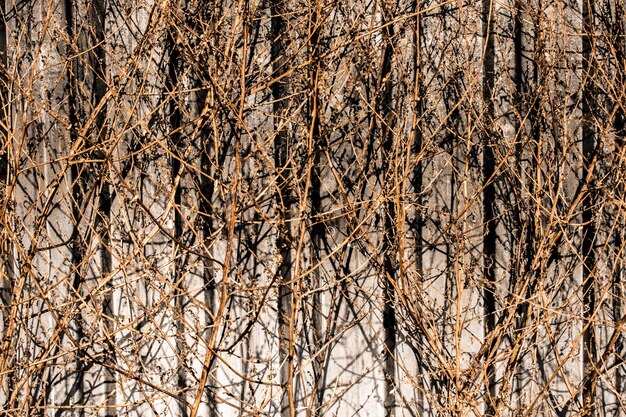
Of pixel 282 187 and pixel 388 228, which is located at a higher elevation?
pixel 282 187

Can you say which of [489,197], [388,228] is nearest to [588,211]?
[489,197]

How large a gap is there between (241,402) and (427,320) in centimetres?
76

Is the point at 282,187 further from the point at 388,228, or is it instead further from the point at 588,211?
the point at 588,211

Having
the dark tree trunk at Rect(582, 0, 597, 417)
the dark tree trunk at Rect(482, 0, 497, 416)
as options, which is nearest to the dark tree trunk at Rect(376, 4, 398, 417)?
the dark tree trunk at Rect(482, 0, 497, 416)

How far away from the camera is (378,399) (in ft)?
8.15

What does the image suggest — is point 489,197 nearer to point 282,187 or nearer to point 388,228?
point 388,228

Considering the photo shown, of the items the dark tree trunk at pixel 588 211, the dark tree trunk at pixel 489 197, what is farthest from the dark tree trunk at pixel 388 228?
the dark tree trunk at pixel 588 211

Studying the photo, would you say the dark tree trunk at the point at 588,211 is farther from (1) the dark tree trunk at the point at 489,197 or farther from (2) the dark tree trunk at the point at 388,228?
(2) the dark tree trunk at the point at 388,228

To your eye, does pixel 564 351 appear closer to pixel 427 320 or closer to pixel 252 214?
pixel 427 320

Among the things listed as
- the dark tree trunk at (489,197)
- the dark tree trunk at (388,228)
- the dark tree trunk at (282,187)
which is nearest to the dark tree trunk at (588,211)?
the dark tree trunk at (489,197)

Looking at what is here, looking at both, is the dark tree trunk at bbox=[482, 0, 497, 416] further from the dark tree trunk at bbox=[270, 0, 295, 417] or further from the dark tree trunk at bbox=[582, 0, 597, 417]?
the dark tree trunk at bbox=[270, 0, 295, 417]

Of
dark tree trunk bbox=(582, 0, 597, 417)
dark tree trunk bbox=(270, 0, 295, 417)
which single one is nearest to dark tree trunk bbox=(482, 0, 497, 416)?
dark tree trunk bbox=(582, 0, 597, 417)

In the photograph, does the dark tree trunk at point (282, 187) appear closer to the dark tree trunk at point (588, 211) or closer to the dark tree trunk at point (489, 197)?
the dark tree trunk at point (489, 197)

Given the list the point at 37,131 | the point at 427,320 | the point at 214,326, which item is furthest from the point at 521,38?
the point at 37,131
